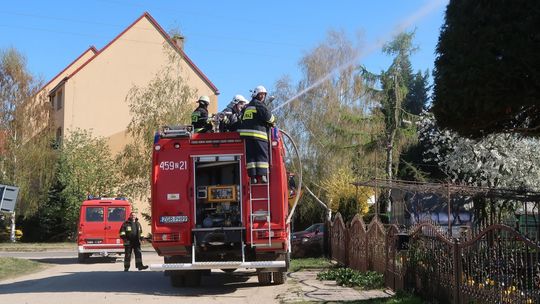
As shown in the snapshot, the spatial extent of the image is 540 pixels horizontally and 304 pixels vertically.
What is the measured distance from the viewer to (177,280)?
1277 centimetres

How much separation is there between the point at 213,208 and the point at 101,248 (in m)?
11.8

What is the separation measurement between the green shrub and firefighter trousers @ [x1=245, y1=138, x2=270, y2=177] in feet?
10.1

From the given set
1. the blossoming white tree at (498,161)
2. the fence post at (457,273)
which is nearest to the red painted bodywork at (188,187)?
the fence post at (457,273)

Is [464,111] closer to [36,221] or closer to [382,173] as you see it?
[382,173]

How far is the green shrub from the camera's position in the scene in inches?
475

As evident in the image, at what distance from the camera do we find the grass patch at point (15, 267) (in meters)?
16.8

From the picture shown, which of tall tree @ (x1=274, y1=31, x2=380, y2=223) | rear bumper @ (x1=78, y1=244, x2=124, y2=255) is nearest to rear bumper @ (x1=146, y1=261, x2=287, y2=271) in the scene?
rear bumper @ (x1=78, y1=244, x2=124, y2=255)

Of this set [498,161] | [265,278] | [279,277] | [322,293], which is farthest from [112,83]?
[322,293]

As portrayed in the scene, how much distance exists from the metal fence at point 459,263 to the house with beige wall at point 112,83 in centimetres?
3138

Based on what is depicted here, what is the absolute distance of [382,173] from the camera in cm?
3262

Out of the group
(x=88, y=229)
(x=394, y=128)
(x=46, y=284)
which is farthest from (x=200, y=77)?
(x=46, y=284)

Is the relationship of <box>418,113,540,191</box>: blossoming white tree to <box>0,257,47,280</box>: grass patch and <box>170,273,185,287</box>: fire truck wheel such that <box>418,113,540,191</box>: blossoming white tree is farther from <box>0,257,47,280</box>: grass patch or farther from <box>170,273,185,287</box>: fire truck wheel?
<box>0,257,47,280</box>: grass patch

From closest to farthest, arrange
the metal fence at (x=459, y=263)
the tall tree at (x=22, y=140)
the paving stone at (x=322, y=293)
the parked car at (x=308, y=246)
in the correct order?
the metal fence at (x=459, y=263) < the paving stone at (x=322, y=293) < the parked car at (x=308, y=246) < the tall tree at (x=22, y=140)

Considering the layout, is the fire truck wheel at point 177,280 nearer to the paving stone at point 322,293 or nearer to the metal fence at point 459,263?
the paving stone at point 322,293
